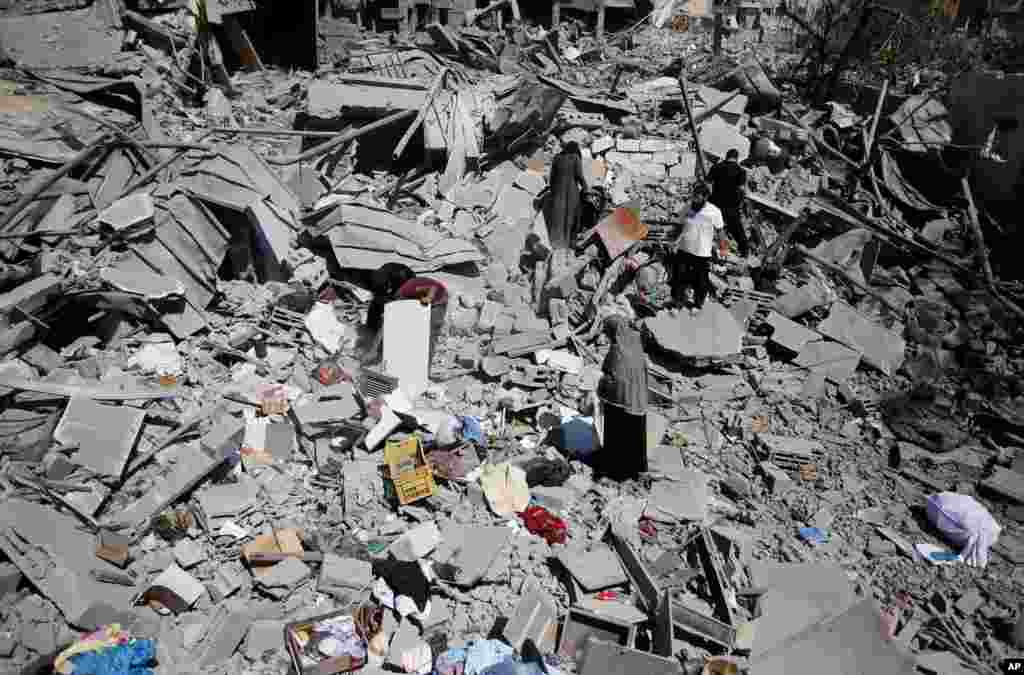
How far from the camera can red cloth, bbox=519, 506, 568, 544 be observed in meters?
5.24

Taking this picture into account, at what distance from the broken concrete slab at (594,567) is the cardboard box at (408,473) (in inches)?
46.9

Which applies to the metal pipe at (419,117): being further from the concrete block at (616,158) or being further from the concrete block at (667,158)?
the concrete block at (667,158)

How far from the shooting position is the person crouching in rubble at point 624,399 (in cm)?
539

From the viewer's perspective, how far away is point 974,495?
6.32 m

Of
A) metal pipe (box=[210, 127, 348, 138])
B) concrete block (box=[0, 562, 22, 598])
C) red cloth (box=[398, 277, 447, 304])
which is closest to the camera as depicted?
concrete block (box=[0, 562, 22, 598])

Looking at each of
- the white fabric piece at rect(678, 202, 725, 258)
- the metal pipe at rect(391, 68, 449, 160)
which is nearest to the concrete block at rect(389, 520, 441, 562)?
the white fabric piece at rect(678, 202, 725, 258)

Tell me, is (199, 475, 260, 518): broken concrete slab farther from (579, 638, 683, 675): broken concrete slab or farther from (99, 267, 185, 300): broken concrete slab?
(579, 638, 683, 675): broken concrete slab

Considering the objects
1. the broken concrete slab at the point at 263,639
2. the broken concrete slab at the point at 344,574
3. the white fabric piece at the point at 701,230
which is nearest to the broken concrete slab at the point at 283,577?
the broken concrete slab at the point at 344,574

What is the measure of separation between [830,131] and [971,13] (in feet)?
34.8

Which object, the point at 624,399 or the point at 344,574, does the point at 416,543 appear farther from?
the point at 624,399

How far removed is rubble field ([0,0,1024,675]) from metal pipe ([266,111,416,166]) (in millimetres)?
55

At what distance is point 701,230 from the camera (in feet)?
24.9

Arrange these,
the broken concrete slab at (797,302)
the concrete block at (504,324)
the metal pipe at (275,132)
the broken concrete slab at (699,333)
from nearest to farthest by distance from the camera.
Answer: the broken concrete slab at (699,333)
the concrete block at (504,324)
the broken concrete slab at (797,302)
the metal pipe at (275,132)

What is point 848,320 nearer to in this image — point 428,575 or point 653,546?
point 653,546
